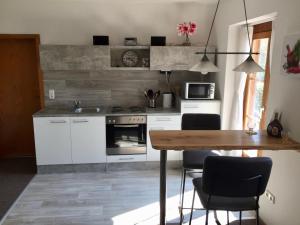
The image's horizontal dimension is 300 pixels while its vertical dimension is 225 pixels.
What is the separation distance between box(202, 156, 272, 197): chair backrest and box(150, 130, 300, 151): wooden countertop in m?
0.35

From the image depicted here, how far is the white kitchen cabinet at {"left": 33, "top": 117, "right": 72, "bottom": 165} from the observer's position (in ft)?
12.6

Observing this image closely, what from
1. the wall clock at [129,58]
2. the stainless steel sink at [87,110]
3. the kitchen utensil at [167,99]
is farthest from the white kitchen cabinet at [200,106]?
the stainless steel sink at [87,110]

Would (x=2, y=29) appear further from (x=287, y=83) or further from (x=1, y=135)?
(x=287, y=83)

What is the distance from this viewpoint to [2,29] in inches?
162

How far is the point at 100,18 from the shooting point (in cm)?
426

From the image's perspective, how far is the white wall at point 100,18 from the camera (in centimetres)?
412

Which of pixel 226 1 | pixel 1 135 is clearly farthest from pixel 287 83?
pixel 1 135

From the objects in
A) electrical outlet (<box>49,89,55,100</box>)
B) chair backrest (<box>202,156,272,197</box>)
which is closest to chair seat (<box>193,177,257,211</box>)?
chair backrest (<box>202,156,272,197</box>)

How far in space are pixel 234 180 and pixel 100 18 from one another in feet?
11.0

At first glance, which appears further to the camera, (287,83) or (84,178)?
(84,178)

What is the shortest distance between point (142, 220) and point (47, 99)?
2565mm

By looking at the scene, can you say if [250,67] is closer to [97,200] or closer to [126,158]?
[97,200]

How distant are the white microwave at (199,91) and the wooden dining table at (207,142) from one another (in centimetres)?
150

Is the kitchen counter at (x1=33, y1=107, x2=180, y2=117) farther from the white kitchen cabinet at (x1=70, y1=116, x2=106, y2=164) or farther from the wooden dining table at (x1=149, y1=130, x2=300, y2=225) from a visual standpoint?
the wooden dining table at (x1=149, y1=130, x2=300, y2=225)
